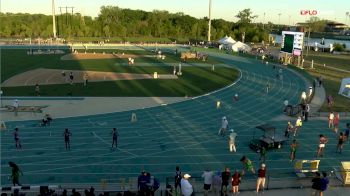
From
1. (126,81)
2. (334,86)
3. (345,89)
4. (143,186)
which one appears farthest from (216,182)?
(334,86)

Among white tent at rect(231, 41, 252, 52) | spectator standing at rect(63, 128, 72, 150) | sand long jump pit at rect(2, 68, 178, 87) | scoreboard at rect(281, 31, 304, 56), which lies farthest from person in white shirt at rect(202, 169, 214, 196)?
white tent at rect(231, 41, 252, 52)

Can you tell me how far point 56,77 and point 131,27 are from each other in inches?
3512

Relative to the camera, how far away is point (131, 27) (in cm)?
13025

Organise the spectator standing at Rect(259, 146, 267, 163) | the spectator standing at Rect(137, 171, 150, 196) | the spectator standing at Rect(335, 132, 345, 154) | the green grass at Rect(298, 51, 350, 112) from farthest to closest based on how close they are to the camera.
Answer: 1. the green grass at Rect(298, 51, 350, 112)
2. the spectator standing at Rect(335, 132, 345, 154)
3. the spectator standing at Rect(259, 146, 267, 163)
4. the spectator standing at Rect(137, 171, 150, 196)

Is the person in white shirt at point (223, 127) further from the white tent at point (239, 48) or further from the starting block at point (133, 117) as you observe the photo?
the white tent at point (239, 48)

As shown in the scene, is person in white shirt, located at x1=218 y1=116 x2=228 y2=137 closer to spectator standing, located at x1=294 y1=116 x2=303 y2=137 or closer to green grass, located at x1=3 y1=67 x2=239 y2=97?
spectator standing, located at x1=294 y1=116 x2=303 y2=137

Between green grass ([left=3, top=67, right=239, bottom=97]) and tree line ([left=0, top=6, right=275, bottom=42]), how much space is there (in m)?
76.1

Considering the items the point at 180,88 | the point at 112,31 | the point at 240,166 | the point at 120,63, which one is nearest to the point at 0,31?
the point at 112,31

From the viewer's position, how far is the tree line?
4690 inches

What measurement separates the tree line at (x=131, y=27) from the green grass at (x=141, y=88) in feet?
250

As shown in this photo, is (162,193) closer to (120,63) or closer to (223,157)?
(223,157)

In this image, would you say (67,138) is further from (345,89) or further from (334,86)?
(334,86)

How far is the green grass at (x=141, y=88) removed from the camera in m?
35.0

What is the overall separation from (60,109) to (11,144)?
783 cm
